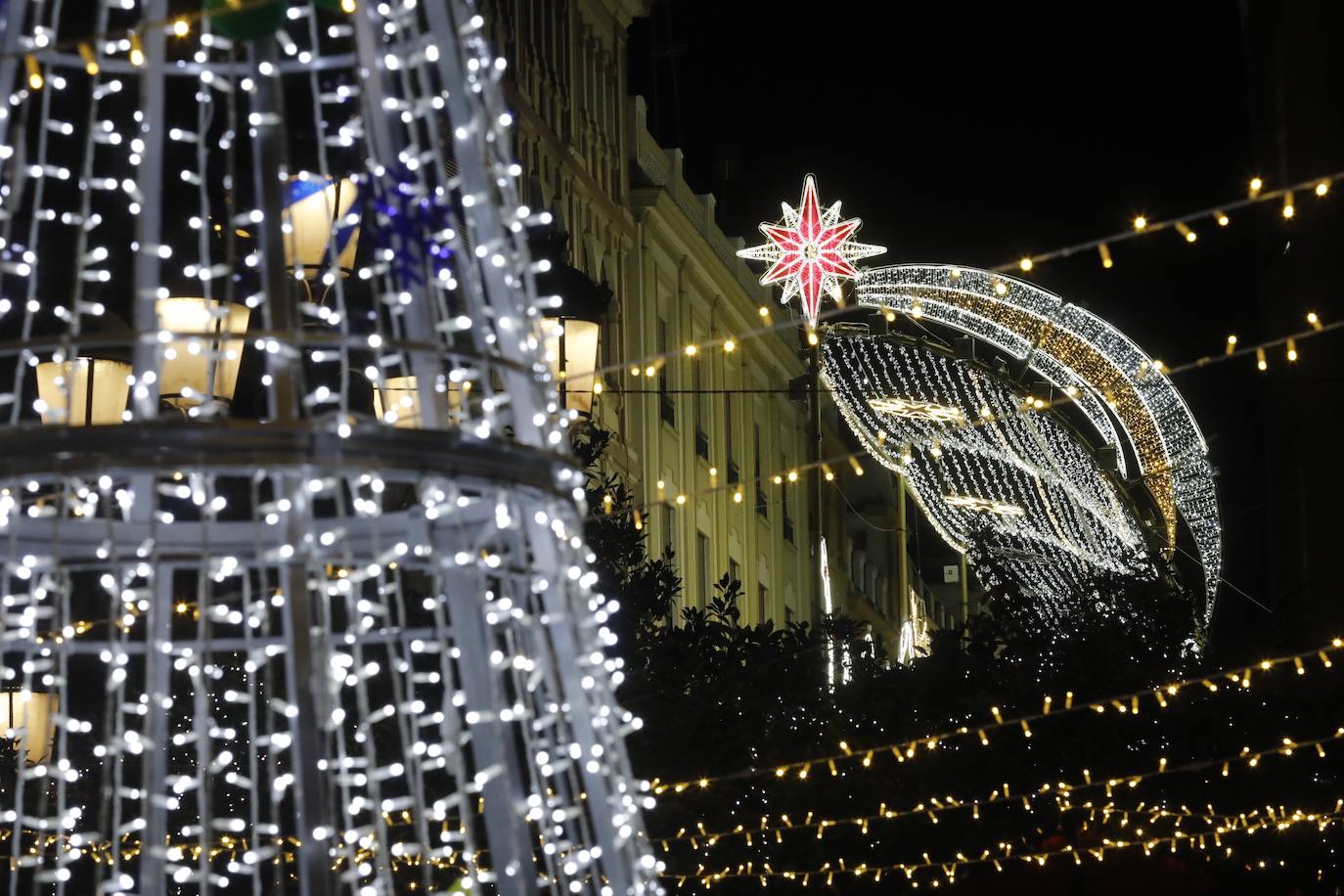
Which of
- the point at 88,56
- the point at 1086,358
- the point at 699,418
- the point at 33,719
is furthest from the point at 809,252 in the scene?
the point at 88,56

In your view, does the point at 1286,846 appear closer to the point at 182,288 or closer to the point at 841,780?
the point at 841,780

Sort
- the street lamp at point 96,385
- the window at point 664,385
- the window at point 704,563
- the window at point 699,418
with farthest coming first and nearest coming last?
the window at point 699,418
the window at point 704,563
the window at point 664,385
the street lamp at point 96,385

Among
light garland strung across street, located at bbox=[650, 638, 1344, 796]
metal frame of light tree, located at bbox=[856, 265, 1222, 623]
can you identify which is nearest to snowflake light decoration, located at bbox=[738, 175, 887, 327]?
metal frame of light tree, located at bbox=[856, 265, 1222, 623]

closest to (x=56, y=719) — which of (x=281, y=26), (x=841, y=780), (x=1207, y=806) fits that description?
(x=281, y=26)

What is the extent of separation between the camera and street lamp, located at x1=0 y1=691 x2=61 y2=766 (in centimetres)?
912

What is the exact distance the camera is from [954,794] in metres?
13.8

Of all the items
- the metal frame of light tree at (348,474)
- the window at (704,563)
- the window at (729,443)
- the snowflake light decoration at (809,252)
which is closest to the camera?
the metal frame of light tree at (348,474)

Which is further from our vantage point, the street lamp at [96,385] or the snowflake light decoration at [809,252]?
the snowflake light decoration at [809,252]

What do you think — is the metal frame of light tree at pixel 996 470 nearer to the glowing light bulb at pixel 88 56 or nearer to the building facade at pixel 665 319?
the building facade at pixel 665 319

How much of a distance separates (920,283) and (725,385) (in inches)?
585

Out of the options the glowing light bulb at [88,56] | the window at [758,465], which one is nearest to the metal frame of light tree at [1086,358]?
the glowing light bulb at [88,56]

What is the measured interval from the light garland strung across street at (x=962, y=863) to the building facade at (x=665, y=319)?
4711 millimetres

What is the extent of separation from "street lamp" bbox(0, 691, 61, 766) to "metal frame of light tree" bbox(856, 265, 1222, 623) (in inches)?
Answer: 336

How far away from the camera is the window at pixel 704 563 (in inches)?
1145
